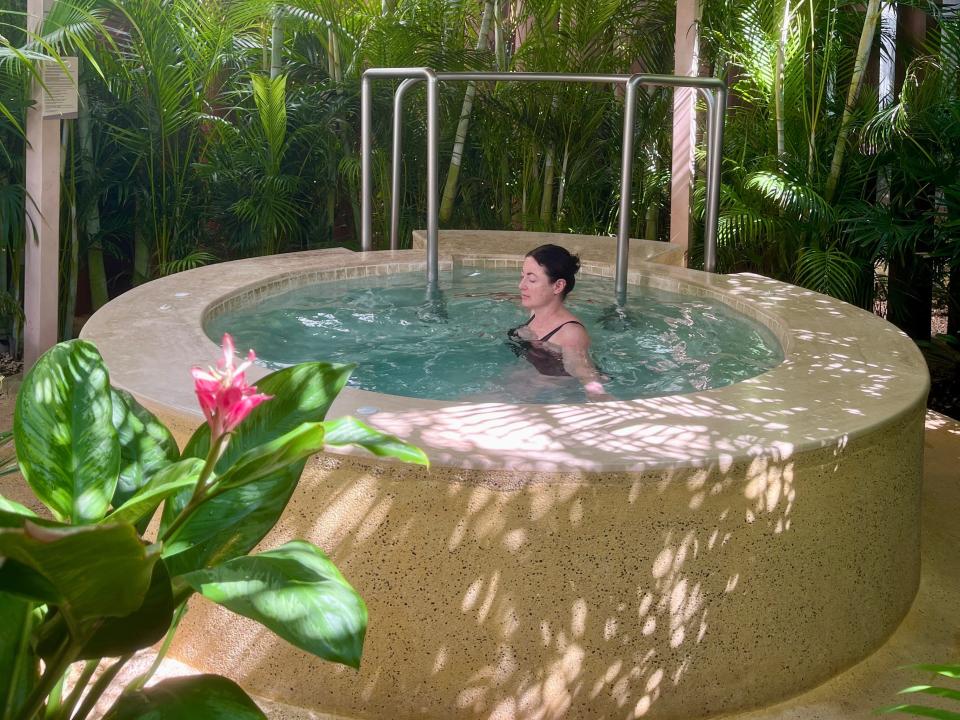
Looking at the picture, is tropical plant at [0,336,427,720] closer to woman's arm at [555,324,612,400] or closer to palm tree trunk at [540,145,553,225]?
woman's arm at [555,324,612,400]

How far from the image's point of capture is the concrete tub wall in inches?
96.9

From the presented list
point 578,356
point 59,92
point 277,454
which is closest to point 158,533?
point 277,454

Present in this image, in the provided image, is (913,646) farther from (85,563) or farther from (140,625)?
(85,563)

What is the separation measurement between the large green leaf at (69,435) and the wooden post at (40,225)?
154 inches

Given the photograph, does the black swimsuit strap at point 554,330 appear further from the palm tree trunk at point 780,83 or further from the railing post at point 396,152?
the palm tree trunk at point 780,83

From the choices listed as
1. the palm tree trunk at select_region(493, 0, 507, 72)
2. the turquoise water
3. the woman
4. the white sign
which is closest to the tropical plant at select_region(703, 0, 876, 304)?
the turquoise water

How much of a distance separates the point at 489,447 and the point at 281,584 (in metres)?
1.38

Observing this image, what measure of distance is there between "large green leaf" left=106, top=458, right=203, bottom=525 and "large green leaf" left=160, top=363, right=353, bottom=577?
5 centimetres

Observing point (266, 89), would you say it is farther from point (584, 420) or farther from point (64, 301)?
point (584, 420)

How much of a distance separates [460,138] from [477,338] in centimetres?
230

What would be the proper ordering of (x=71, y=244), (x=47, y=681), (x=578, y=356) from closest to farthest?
(x=47, y=681) < (x=578, y=356) < (x=71, y=244)

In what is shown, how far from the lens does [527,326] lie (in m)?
4.46

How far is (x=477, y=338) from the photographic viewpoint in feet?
15.5

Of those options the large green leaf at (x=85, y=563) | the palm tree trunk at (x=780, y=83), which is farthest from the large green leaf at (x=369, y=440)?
the palm tree trunk at (x=780, y=83)
